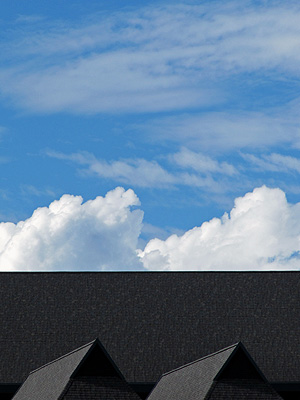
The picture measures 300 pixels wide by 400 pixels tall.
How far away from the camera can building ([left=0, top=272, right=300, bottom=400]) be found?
134 feet

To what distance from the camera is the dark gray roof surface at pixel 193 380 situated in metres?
32.7

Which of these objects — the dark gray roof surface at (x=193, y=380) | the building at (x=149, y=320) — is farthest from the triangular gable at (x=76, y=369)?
the building at (x=149, y=320)

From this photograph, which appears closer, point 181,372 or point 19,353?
point 181,372

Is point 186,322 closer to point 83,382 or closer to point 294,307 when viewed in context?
point 294,307

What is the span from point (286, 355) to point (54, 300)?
12.0m

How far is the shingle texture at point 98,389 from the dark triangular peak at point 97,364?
7.8 inches

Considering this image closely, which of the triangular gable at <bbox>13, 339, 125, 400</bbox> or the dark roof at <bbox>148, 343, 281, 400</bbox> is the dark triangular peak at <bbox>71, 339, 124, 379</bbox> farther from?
the dark roof at <bbox>148, 343, 281, 400</bbox>

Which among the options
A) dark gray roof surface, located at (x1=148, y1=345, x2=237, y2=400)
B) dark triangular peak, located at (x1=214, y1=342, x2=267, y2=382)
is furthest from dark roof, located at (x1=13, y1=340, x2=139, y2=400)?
dark triangular peak, located at (x1=214, y1=342, x2=267, y2=382)

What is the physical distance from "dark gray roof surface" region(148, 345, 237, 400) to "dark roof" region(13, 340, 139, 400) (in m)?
2.22

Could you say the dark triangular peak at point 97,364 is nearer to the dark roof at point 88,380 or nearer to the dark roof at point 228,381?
the dark roof at point 88,380

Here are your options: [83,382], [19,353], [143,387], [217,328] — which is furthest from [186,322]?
[83,382]

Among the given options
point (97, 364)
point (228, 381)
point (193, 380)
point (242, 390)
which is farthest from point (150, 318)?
point (242, 390)

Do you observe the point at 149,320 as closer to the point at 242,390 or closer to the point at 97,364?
the point at 97,364

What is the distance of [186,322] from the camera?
142 ft
